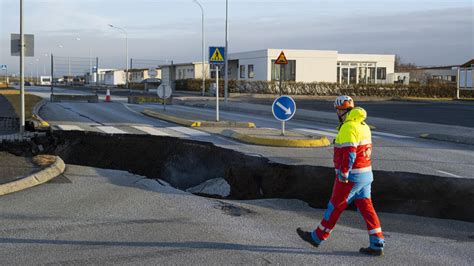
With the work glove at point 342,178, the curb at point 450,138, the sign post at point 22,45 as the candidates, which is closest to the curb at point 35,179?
the work glove at point 342,178

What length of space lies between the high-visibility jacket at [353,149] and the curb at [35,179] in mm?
4888

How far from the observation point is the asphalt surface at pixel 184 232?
4.98 meters

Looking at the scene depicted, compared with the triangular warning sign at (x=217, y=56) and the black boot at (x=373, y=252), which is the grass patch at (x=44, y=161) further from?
the triangular warning sign at (x=217, y=56)

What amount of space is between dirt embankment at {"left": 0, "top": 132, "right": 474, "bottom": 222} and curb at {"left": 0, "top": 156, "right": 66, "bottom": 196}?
278 centimetres

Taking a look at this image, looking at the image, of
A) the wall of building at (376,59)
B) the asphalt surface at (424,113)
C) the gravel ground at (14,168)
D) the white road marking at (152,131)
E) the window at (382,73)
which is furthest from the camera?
the window at (382,73)

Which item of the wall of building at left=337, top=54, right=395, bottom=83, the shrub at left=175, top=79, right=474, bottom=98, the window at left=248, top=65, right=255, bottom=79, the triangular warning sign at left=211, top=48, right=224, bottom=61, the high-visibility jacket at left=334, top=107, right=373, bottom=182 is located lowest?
the high-visibility jacket at left=334, top=107, right=373, bottom=182

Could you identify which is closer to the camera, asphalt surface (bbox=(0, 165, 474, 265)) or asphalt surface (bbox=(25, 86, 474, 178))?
asphalt surface (bbox=(0, 165, 474, 265))

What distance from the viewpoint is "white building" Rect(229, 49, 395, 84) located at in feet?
180

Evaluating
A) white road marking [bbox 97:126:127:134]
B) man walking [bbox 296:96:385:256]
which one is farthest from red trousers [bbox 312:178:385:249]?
white road marking [bbox 97:126:127:134]

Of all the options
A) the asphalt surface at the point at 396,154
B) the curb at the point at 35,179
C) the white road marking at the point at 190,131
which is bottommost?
the curb at the point at 35,179

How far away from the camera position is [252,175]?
983 cm

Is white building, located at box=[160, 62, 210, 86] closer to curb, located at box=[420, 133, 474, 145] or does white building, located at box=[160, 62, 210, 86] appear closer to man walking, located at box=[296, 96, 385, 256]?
curb, located at box=[420, 133, 474, 145]

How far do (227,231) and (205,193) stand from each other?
3627 millimetres

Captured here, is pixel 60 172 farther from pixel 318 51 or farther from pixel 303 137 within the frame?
pixel 318 51
